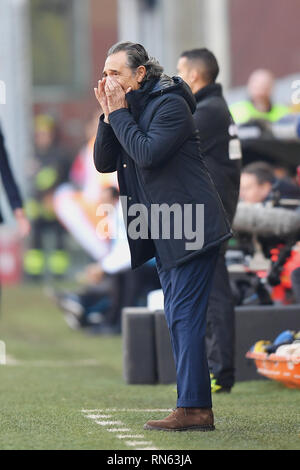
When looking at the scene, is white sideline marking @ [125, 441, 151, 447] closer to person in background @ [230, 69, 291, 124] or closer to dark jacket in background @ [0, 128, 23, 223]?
dark jacket in background @ [0, 128, 23, 223]

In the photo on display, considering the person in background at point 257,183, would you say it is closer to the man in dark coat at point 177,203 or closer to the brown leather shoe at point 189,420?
the man in dark coat at point 177,203

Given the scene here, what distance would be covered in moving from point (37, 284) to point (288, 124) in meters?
8.69

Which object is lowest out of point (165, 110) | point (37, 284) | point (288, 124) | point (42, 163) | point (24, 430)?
point (37, 284)

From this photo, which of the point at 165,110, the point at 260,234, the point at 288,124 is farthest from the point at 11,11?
the point at 165,110

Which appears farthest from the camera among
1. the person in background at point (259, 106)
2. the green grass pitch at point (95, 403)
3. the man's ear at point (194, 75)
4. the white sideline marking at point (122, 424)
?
the person in background at point (259, 106)

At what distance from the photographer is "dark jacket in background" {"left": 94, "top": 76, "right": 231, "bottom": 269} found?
217 inches

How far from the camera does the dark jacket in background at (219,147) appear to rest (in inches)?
283

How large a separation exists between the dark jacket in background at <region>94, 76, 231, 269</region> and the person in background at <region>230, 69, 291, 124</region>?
5.28 m

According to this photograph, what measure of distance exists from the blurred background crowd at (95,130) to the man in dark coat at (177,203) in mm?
2343

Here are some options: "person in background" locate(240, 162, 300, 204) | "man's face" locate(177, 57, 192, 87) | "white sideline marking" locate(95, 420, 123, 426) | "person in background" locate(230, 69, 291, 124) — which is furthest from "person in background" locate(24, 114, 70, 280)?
"white sideline marking" locate(95, 420, 123, 426)

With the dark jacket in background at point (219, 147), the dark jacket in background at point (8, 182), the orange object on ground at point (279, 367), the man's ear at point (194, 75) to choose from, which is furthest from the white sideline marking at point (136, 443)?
the dark jacket in background at point (8, 182)
